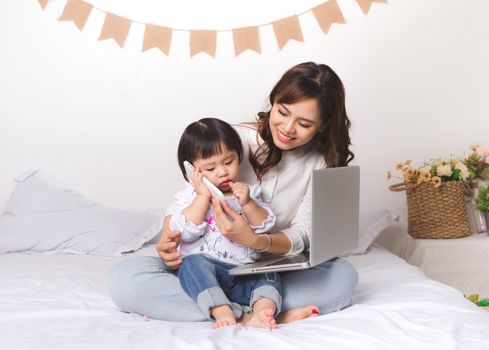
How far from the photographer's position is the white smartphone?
1.61 meters

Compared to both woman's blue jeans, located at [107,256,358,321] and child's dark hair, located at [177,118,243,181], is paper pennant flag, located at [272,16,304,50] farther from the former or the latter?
woman's blue jeans, located at [107,256,358,321]

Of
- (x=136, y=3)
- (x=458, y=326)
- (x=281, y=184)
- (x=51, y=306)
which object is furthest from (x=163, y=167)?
(x=458, y=326)

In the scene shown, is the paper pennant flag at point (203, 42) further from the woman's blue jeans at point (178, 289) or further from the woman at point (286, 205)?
the woman's blue jeans at point (178, 289)

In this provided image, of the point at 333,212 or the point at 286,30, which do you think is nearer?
the point at 333,212

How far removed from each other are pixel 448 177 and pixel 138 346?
1816 millimetres

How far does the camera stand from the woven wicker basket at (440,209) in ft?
8.96

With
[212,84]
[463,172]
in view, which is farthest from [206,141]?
[463,172]

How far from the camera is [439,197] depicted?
8.97ft

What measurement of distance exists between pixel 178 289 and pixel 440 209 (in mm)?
1452

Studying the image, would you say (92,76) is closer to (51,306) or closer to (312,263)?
(51,306)

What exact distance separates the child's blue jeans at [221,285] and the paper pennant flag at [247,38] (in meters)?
1.47

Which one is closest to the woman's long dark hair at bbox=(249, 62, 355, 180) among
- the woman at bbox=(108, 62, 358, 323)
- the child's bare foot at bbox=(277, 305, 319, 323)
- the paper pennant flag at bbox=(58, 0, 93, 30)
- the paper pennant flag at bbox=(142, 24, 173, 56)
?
the woman at bbox=(108, 62, 358, 323)

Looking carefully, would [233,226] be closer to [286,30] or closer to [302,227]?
[302,227]

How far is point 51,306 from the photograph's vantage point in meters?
1.69
